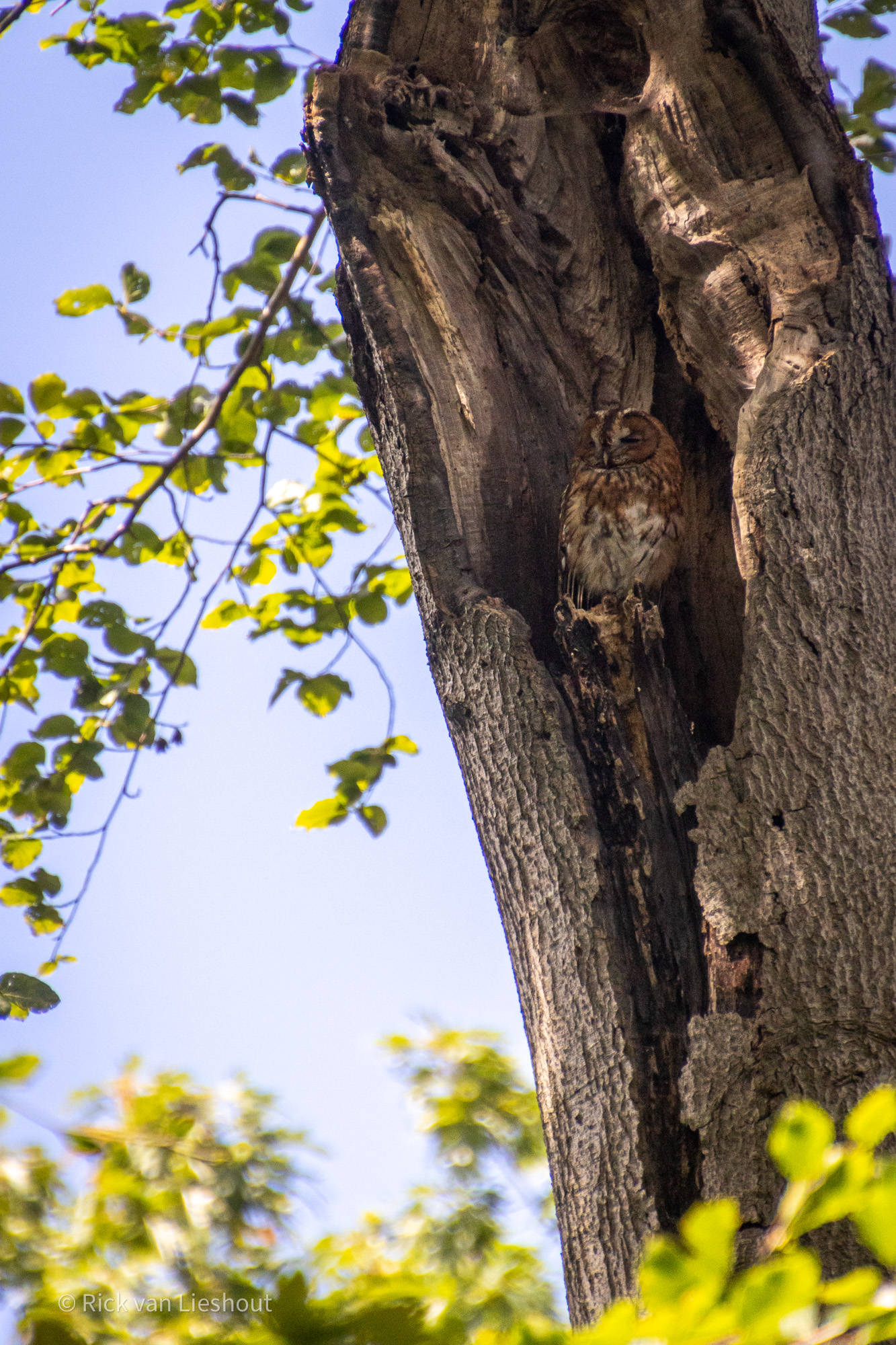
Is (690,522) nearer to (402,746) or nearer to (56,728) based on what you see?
(402,746)

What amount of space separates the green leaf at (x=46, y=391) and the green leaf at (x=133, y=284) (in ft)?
1.04

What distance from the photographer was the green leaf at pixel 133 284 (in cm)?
297

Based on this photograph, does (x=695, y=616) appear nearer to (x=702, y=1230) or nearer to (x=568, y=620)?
(x=568, y=620)

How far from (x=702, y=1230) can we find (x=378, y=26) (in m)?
2.49

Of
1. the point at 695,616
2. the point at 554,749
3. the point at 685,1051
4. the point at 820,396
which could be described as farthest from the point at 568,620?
the point at 685,1051

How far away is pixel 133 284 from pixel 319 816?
1.66 metres

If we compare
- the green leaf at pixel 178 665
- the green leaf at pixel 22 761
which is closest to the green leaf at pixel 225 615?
the green leaf at pixel 178 665

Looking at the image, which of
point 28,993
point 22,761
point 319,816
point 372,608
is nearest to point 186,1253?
point 28,993

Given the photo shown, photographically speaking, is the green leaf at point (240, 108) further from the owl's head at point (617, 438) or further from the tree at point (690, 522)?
the owl's head at point (617, 438)

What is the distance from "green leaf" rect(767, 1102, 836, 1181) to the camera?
48 centimetres

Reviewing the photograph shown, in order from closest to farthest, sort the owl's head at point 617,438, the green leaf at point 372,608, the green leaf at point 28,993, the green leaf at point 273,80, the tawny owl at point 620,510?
1. the green leaf at point 28,993
2. the tawny owl at point 620,510
3. the owl's head at point 617,438
4. the green leaf at point 273,80
5. the green leaf at point 372,608

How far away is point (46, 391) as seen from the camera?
9.71ft

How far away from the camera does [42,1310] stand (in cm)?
59

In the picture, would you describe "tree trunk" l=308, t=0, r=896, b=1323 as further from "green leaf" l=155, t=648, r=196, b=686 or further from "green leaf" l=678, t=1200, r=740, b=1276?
"green leaf" l=155, t=648, r=196, b=686
